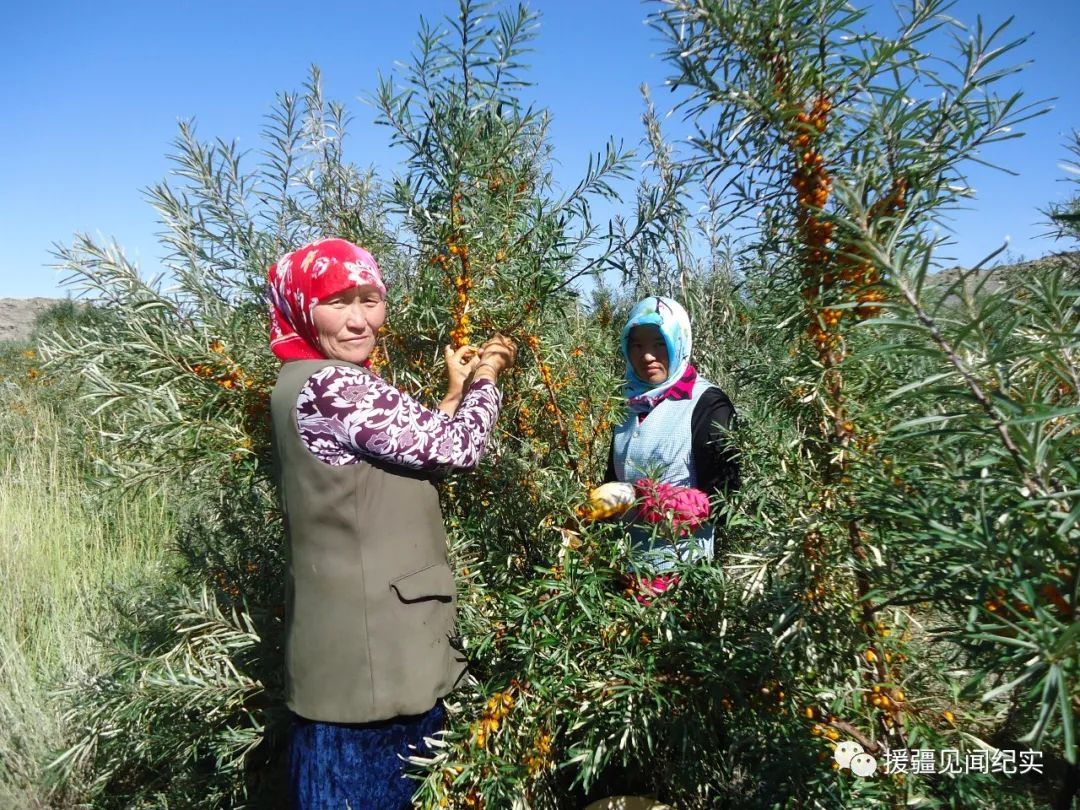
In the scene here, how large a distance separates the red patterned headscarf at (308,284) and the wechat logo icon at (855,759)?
1.27 meters

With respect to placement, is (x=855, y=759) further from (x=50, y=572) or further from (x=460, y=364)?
(x=50, y=572)

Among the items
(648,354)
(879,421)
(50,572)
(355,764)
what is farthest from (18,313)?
(879,421)

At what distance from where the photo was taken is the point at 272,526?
7.89 ft

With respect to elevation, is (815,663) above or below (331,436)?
below

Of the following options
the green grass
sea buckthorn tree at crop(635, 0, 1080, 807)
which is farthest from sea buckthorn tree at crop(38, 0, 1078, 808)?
the green grass

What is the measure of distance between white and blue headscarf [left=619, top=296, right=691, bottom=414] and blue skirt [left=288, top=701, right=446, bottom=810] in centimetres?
118

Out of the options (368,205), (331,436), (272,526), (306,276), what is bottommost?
(272,526)

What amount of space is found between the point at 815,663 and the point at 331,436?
101cm

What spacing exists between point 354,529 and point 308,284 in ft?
1.78

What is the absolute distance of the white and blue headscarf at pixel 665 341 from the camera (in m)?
2.13

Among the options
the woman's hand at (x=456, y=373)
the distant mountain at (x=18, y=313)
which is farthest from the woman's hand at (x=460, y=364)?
the distant mountain at (x=18, y=313)

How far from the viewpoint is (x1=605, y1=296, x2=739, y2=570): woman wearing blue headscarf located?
81.7 inches

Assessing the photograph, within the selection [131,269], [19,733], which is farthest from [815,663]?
[19,733]

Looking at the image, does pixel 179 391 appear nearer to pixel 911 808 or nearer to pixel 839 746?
pixel 839 746
